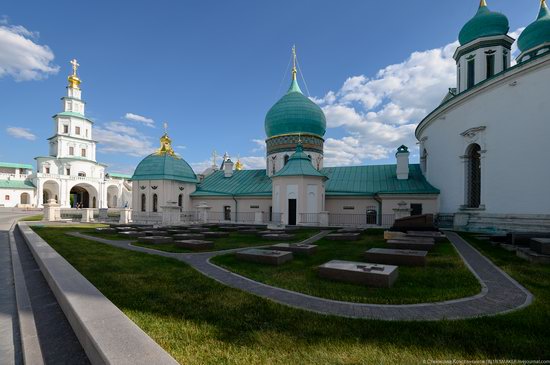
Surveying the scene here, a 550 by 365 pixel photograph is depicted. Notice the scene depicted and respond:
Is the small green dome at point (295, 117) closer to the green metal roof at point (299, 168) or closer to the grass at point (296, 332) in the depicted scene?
the green metal roof at point (299, 168)

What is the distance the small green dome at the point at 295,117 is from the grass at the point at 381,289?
76.4 feet

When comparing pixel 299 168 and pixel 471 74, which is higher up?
pixel 471 74

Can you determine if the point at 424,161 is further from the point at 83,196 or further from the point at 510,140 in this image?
the point at 83,196

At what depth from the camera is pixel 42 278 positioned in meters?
6.59

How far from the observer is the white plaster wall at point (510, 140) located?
49.8 ft

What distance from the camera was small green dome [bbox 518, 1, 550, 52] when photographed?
76.0ft

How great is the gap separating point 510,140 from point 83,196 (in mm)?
77195

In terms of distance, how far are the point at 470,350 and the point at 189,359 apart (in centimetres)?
327

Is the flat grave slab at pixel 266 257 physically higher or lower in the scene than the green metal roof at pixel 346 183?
lower

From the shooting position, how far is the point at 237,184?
3259 centimetres

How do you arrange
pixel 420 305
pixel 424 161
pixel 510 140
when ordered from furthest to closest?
pixel 424 161 → pixel 510 140 → pixel 420 305

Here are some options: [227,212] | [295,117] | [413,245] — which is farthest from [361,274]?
[295,117]

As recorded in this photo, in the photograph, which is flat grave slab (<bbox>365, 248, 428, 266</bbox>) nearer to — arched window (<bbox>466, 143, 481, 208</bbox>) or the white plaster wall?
the white plaster wall

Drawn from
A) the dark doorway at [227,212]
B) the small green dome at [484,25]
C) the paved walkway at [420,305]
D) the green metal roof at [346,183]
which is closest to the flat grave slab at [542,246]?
the paved walkway at [420,305]
